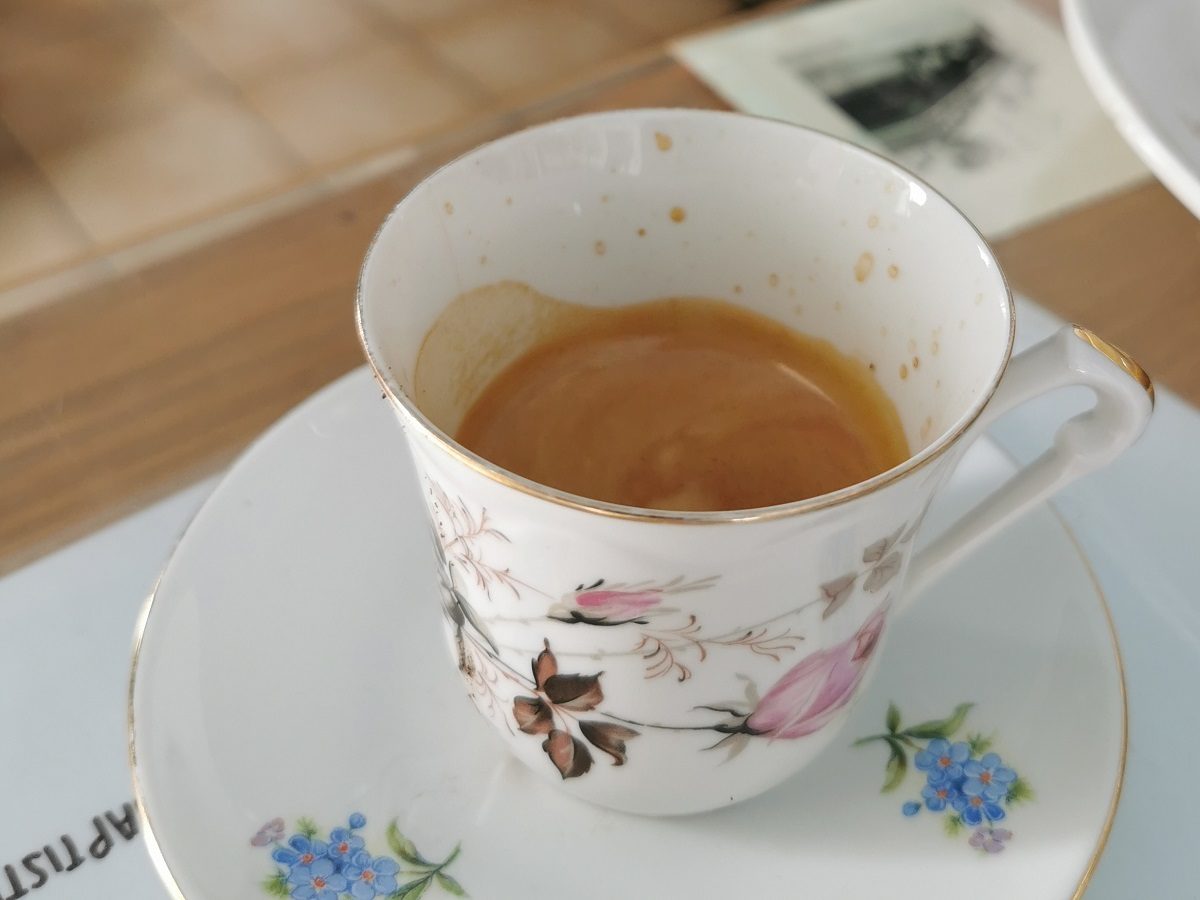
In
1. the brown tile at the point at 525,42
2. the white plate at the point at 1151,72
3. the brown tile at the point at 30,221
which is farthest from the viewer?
the brown tile at the point at 525,42

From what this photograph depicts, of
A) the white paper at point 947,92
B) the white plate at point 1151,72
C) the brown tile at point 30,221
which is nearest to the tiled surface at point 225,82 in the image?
the brown tile at point 30,221

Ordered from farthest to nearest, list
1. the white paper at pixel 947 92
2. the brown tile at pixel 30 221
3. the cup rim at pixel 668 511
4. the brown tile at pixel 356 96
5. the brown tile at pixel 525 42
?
the brown tile at pixel 525 42 < the brown tile at pixel 356 96 < the brown tile at pixel 30 221 < the white paper at pixel 947 92 < the cup rim at pixel 668 511

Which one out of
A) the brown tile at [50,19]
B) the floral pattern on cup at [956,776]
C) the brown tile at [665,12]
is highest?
the brown tile at [50,19]

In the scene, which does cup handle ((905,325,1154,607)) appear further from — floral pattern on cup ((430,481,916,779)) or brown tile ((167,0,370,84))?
brown tile ((167,0,370,84))

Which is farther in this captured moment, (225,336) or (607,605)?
(225,336)

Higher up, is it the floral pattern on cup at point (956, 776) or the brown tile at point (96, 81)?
the brown tile at point (96, 81)

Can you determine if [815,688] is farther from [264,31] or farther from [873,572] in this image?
[264,31]

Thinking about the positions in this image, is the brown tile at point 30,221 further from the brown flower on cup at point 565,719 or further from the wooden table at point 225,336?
the brown flower on cup at point 565,719

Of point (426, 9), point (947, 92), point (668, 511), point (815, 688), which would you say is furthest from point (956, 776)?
point (426, 9)
